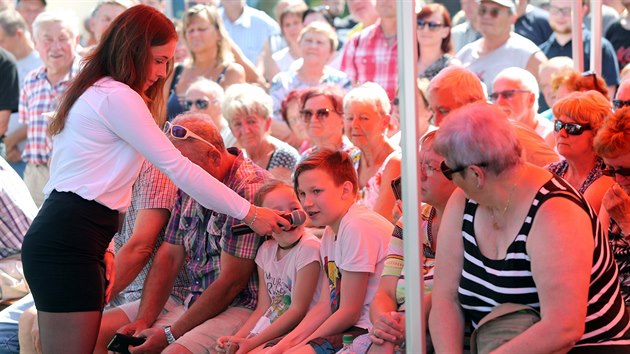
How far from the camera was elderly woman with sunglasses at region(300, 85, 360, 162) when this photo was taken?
18.3 ft

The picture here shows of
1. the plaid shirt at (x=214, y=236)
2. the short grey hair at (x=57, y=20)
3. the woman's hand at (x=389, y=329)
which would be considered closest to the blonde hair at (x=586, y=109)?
the woman's hand at (x=389, y=329)

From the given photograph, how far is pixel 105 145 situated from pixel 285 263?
106 cm

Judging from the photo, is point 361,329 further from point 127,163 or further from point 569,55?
point 569,55

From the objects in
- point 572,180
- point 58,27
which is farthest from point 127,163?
point 58,27

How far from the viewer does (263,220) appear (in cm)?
370

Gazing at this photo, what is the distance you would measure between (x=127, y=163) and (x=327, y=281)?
1.01 m

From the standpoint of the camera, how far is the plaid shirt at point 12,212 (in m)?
4.61

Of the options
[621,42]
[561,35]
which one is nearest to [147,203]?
[561,35]

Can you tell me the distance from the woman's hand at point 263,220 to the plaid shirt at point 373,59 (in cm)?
316

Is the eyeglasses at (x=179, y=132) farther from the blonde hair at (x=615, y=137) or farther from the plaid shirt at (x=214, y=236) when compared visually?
the blonde hair at (x=615, y=137)

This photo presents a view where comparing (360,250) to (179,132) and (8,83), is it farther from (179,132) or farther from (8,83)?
(8,83)

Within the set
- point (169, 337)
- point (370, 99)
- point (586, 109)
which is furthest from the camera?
point (370, 99)

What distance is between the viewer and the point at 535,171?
2.97 m

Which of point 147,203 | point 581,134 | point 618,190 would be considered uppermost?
point 581,134
